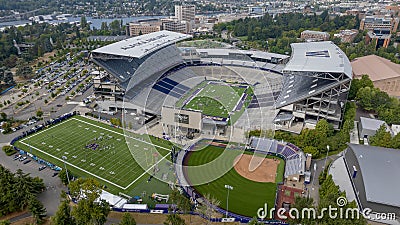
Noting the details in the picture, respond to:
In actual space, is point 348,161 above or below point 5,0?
below

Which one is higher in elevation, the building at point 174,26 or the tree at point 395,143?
the building at point 174,26

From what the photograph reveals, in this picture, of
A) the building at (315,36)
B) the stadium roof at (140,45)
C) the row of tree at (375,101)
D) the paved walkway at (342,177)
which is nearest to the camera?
the paved walkway at (342,177)

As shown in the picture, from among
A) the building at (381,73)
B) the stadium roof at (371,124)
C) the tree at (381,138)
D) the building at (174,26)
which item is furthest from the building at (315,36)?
the tree at (381,138)

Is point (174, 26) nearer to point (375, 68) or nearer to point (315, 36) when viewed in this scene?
point (315, 36)

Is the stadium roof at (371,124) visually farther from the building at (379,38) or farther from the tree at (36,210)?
the building at (379,38)

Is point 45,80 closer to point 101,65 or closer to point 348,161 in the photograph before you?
point 101,65

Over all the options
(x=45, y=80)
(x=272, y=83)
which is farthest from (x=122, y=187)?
(x=45, y=80)

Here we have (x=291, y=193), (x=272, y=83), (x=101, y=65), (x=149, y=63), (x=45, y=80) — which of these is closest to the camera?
(x=291, y=193)
